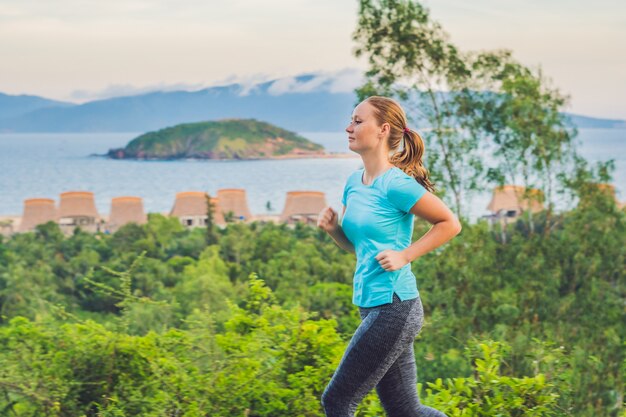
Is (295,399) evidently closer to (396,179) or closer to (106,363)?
(106,363)

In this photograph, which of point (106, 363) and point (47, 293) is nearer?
point (106, 363)

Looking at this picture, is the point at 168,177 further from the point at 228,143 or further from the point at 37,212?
the point at 37,212

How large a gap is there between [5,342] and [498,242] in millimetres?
11698

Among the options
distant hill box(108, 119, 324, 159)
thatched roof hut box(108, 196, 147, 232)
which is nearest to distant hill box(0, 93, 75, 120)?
distant hill box(108, 119, 324, 159)

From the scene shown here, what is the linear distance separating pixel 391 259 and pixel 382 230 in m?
0.09

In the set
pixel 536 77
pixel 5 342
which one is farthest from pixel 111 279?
pixel 5 342

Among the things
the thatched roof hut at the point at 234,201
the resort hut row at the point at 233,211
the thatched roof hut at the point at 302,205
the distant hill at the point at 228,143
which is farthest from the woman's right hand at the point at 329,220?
the distant hill at the point at 228,143

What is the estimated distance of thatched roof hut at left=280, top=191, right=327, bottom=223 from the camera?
160 feet

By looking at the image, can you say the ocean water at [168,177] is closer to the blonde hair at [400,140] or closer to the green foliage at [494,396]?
the green foliage at [494,396]

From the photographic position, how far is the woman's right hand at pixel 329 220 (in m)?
2.13

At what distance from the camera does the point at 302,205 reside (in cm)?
4947

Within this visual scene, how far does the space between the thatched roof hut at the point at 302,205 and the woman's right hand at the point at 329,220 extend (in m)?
45.8

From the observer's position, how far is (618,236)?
42.5 ft

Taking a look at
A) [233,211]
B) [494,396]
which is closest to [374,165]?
[494,396]
